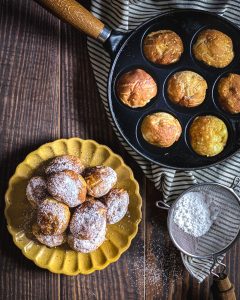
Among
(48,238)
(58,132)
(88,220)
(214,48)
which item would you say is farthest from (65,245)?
(214,48)

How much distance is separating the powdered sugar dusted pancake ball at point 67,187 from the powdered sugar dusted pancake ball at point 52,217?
0.03 meters

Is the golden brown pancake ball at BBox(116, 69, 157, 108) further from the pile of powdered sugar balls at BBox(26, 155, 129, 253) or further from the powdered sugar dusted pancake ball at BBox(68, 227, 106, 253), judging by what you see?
the powdered sugar dusted pancake ball at BBox(68, 227, 106, 253)

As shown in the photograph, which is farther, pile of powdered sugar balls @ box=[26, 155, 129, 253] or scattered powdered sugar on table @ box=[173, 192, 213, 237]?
scattered powdered sugar on table @ box=[173, 192, 213, 237]

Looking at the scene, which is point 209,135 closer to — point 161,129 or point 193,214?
point 161,129

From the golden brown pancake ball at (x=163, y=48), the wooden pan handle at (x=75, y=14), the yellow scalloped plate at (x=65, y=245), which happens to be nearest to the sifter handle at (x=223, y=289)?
the yellow scalloped plate at (x=65, y=245)

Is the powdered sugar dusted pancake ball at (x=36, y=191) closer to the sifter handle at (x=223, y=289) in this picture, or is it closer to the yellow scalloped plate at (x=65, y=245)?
the yellow scalloped plate at (x=65, y=245)

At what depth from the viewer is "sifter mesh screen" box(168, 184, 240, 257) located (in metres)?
1.98

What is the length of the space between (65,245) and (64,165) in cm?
33

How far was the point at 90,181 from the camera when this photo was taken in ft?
6.09

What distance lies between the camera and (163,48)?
1.93m

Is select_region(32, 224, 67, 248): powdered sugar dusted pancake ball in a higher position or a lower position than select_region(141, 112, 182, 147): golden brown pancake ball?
lower

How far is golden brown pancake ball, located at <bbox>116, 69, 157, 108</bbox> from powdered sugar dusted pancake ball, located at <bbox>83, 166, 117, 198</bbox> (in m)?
0.28

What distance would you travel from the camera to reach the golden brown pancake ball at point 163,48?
75.8 inches

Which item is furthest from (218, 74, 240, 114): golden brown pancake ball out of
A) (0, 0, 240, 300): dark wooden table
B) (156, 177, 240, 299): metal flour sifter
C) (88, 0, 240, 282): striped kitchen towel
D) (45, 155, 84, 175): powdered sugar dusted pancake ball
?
(45, 155, 84, 175): powdered sugar dusted pancake ball
